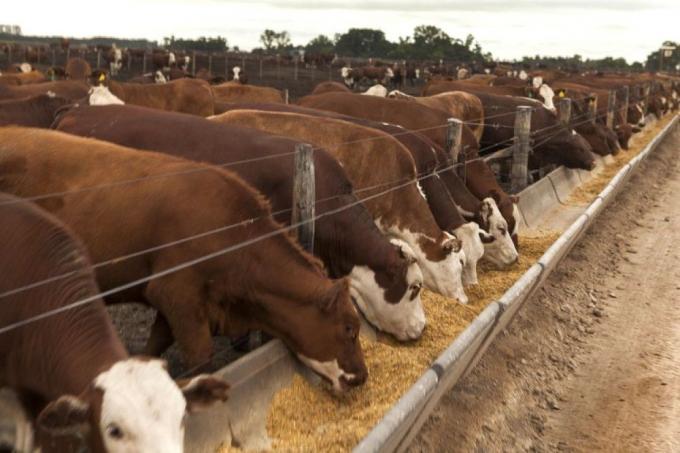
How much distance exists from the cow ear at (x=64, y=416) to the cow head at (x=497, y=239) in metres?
6.59

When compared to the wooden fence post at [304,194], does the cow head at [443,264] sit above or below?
below

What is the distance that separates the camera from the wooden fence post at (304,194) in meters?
5.78

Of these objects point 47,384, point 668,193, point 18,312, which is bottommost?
point 668,193

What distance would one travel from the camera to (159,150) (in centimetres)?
691

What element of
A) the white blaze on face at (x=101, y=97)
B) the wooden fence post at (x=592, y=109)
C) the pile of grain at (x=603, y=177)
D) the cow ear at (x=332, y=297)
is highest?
the white blaze on face at (x=101, y=97)

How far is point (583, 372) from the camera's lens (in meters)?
6.88

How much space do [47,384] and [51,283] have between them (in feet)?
1.67

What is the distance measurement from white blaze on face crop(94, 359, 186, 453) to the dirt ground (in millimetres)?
2205

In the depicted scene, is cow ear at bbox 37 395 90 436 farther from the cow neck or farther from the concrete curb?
the concrete curb

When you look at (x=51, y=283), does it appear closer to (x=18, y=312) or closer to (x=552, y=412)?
(x=18, y=312)

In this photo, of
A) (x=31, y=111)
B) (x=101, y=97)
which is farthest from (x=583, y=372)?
(x=101, y=97)

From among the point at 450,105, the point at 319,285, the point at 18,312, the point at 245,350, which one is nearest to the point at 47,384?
the point at 18,312

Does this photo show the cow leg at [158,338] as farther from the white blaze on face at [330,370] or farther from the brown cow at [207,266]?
the white blaze on face at [330,370]

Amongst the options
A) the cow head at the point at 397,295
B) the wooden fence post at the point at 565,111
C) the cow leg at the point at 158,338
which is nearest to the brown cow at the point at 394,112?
the wooden fence post at the point at 565,111
